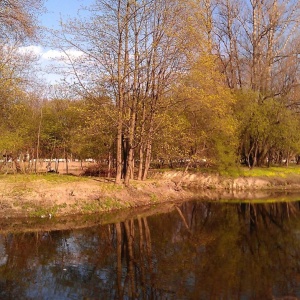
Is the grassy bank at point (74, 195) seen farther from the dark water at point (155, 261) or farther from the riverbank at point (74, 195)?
the dark water at point (155, 261)

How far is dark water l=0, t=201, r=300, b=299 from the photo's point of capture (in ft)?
30.8

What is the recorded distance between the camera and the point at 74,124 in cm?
3328

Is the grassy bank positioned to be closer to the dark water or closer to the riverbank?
the riverbank

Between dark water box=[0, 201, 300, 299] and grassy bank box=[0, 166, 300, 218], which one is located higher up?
grassy bank box=[0, 166, 300, 218]

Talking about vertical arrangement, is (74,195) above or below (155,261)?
above

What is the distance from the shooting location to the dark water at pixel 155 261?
9383 mm

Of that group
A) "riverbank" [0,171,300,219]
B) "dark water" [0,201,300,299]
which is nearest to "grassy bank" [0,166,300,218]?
"riverbank" [0,171,300,219]

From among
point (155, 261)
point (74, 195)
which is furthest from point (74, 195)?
point (155, 261)

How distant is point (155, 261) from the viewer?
39.0 feet

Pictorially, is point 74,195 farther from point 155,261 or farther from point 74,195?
point 155,261

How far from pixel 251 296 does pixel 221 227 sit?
30.5ft

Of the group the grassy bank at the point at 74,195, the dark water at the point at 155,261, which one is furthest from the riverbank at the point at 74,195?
the dark water at the point at 155,261

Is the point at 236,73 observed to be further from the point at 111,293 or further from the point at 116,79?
the point at 111,293

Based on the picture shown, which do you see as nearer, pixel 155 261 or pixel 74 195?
pixel 155 261
